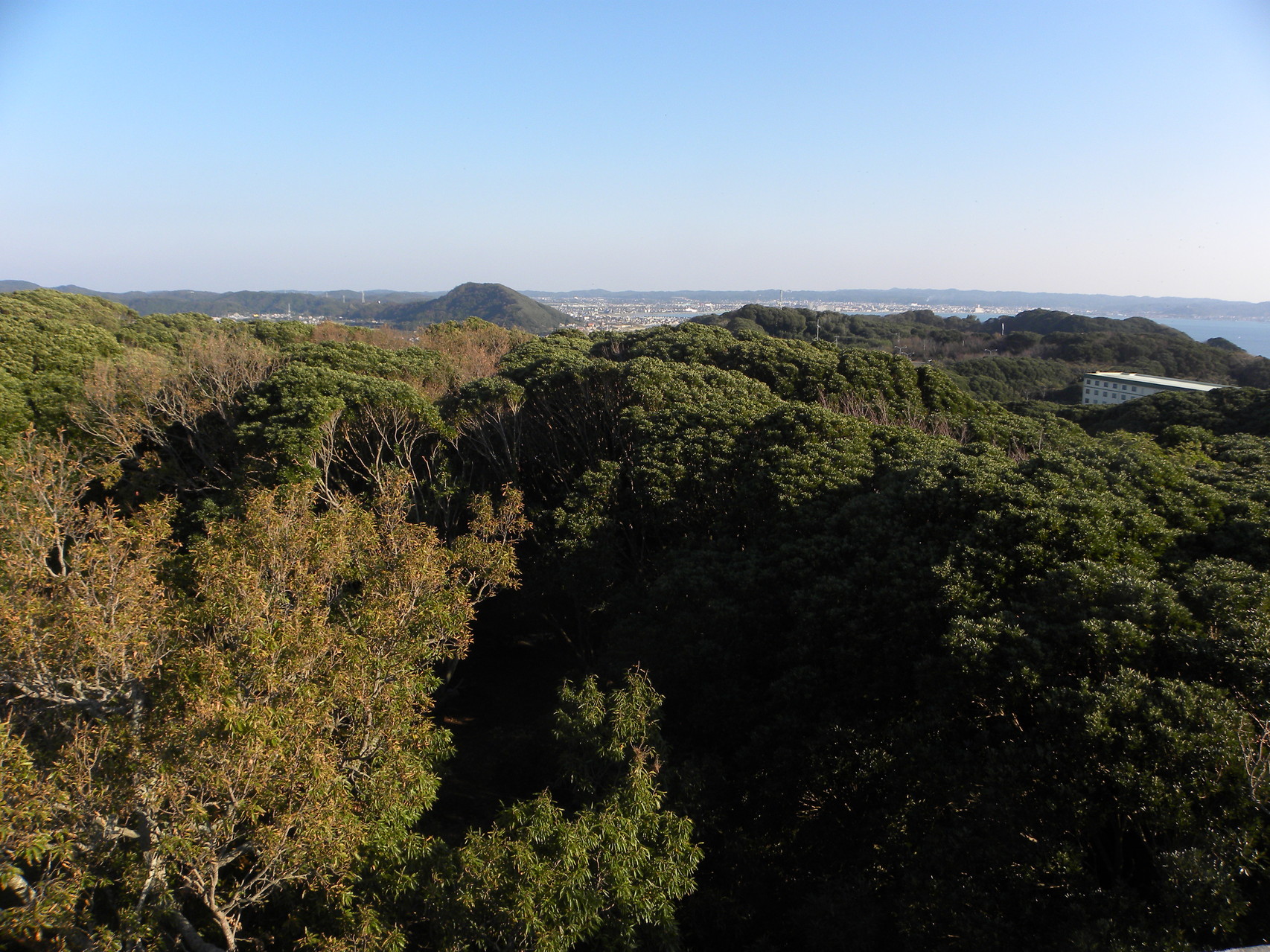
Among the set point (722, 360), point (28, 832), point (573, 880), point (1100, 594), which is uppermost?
point (722, 360)

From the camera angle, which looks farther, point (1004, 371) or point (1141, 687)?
point (1004, 371)

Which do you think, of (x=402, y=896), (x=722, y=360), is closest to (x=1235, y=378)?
(x=722, y=360)

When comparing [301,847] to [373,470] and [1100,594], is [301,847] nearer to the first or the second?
[1100,594]

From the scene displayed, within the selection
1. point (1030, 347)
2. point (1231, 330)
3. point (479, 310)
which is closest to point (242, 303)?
point (479, 310)

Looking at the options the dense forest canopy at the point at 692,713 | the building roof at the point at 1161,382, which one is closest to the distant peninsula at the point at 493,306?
the building roof at the point at 1161,382

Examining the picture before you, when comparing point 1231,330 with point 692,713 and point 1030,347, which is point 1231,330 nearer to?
point 1030,347

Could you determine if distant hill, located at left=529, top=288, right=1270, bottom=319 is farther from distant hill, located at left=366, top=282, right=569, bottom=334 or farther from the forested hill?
distant hill, located at left=366, top=282, right=569, bottom=334
